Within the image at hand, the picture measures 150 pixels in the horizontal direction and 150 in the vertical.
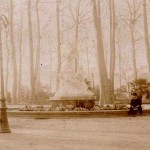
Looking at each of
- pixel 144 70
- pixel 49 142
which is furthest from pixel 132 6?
pixel 144 70

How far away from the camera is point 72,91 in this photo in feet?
74.1

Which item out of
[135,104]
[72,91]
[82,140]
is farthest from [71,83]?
[82,140]

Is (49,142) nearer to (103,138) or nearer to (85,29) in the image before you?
(103,138)

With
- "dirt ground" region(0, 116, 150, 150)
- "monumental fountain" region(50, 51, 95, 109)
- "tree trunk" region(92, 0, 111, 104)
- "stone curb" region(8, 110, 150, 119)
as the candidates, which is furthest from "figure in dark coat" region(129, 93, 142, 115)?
"dirt ground" region(0, 116, 150, 150)

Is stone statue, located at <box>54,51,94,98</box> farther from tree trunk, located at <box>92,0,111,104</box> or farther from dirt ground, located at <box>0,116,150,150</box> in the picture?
dirt ground, located at <box>0,116,150,150</box>

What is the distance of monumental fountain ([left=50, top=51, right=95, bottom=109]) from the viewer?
22.1 meters

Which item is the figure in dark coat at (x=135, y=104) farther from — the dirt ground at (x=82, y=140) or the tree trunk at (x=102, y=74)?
the dirt ground at (x=82, y=140)

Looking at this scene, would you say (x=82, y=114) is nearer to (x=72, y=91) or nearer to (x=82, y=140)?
(x=72, y=91)

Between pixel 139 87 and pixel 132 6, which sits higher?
pixel 132 6

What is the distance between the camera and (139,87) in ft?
107

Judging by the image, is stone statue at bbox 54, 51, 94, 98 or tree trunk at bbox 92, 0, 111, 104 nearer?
stone statue at bbox 54, 51, 94, 98

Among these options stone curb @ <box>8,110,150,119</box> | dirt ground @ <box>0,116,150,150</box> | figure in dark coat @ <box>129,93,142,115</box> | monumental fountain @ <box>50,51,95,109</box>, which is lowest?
dirt ground @ <box>0,116,150,150</box>

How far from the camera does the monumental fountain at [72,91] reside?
72.6 feet

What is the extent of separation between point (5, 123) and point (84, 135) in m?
2.99
